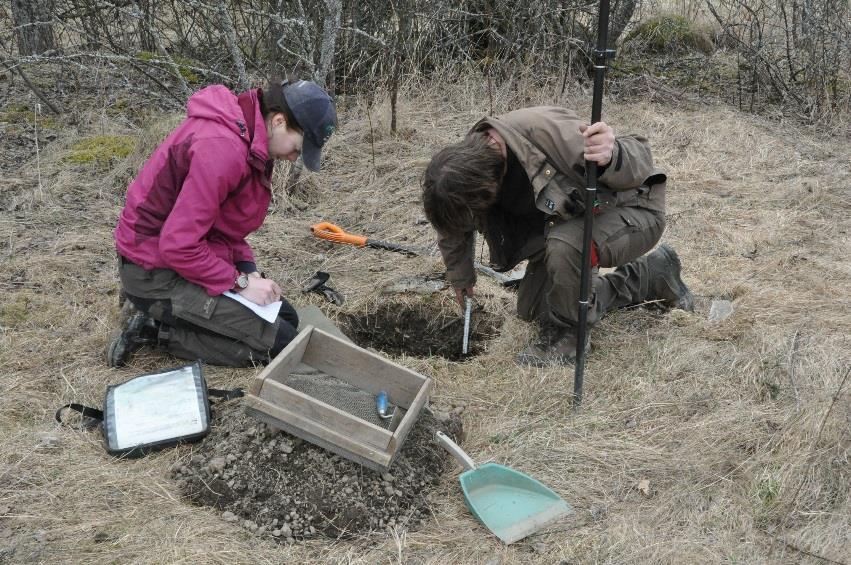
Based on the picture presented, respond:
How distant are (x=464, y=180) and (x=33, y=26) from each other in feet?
20.2

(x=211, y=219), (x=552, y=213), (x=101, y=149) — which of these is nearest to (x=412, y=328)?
(x=552, y=213)

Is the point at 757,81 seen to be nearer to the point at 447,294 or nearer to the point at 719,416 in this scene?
the point at 447,294

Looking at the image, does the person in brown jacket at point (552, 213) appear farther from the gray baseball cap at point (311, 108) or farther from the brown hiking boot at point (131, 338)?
the brown hiking boot at point (131, 338)

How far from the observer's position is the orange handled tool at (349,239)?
4941mm

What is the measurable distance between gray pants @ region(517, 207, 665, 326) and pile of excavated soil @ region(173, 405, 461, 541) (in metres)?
1.06

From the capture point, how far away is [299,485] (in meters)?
2.76

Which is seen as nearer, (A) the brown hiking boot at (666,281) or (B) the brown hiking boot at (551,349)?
(B) the brown hiking boot at (551,349)

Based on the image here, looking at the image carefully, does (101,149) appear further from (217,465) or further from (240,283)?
(217,465)

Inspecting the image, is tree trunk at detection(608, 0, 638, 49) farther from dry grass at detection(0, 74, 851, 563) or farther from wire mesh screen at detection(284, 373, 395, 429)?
wire mesh screen at detection(284, 373, 395, 429)

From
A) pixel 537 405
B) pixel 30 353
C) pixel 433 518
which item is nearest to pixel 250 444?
pixel 433 518

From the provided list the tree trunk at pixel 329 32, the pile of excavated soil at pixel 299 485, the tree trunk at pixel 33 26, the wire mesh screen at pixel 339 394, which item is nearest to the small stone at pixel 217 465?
the pile of excavated soil at pixel 299 485

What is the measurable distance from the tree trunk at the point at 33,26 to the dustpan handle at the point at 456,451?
5.94 metres

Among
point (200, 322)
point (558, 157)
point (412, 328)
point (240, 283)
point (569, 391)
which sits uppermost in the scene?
point (558, 157)

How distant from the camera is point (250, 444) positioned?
2.90 meters
